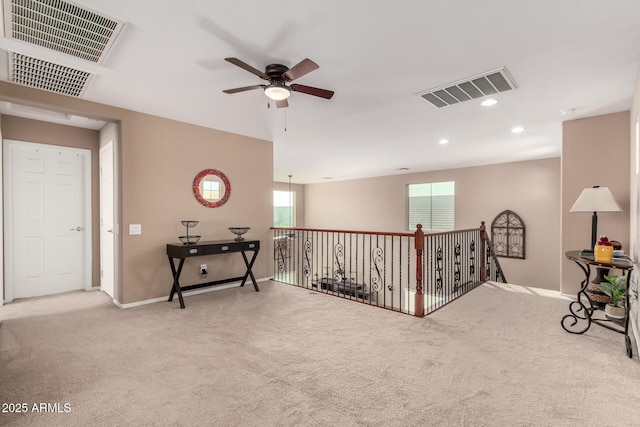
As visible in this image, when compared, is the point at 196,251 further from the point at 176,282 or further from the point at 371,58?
the point at 371,58

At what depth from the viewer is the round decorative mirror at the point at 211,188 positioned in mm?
4465

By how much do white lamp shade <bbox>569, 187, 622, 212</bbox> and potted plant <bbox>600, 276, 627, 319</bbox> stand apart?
792 millimetres

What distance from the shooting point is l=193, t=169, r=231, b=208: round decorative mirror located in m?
4.46

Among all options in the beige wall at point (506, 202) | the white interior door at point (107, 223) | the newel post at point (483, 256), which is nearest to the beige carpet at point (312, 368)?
the white interior door at point (107, 223)

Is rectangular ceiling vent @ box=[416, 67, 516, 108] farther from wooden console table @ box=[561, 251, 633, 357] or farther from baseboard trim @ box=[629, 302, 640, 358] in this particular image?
baseboard trim @ box=[629, 302, 640, 358]

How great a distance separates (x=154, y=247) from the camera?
13.3 feet

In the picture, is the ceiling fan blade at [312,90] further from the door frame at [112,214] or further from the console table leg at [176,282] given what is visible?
the door frame at [112,214]

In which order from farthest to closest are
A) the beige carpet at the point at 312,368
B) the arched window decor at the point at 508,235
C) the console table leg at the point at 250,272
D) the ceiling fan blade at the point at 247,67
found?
the arched window decor at the point at 508,235 → the console table leg at the point at 250,272 → the ceiling fan blade at the point at 247,67 → the beige carpet at the point at 312,368

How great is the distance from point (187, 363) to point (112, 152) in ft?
10.4

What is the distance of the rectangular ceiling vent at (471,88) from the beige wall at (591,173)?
1821mm

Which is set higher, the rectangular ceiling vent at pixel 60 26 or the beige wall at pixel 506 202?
the rectangular ceiling vent at pixel 60 26

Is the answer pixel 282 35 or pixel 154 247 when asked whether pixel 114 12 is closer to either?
pixel 282 35

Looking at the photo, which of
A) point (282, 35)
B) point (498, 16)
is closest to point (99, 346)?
point (282, 35)

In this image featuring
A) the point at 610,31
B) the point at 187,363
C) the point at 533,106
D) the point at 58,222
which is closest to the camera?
the point at 610,31
